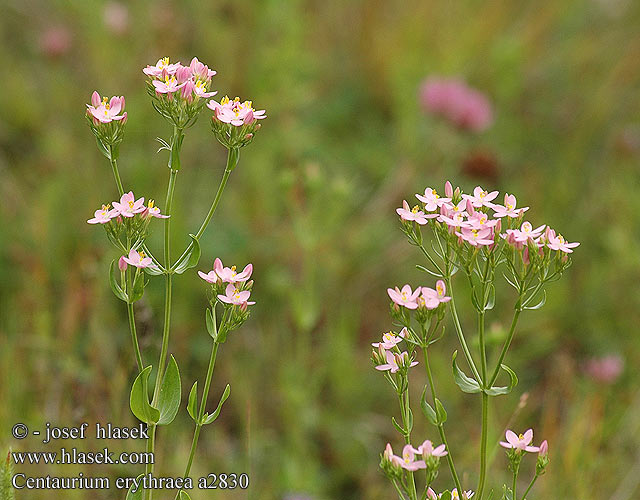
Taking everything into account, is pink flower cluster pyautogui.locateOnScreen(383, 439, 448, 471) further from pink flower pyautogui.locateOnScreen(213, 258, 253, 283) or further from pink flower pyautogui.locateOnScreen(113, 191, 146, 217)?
pink flower pyautogui.locateOnScreen(113, 191, 146, 217)

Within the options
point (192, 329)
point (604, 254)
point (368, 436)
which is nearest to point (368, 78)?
point (604, 254)

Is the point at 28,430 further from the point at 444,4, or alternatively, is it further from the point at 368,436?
the point at 444,4

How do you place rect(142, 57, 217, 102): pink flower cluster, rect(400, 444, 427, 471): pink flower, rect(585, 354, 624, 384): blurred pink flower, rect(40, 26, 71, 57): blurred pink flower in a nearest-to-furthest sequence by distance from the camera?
rect(400, 444, 427, 471): pink flower
rect(142, 57, 217, 102): pink flower cluster
rect(585, 354, 624, 384): blurred pink flower
rect(40, 26, 71, 57): blurred pink flower

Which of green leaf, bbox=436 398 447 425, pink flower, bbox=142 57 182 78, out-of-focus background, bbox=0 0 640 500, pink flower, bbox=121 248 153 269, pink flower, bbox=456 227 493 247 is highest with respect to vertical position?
out-of-focus background, bbox=0 0 640 500

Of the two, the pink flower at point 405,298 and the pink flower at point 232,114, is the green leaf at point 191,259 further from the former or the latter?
the pink flower at point 405,298

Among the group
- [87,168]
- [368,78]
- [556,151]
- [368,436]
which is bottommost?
[368,436]

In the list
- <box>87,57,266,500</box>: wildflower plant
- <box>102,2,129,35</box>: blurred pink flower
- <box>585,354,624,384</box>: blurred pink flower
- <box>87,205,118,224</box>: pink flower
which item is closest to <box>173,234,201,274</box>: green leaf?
<box>87,57,266,500</box>: wildflower plant

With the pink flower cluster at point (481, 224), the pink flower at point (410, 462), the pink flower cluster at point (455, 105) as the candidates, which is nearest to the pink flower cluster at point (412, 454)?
the pink flower at point (410, 462)
